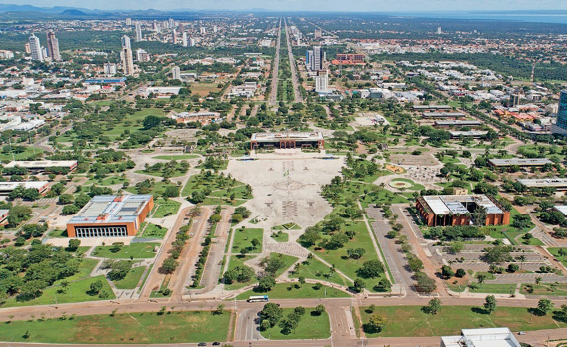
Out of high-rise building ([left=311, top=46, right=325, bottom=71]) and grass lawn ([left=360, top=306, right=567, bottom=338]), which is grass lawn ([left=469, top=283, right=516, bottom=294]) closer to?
grass lawn ([left=360, top=306, right=567, bottom=338])

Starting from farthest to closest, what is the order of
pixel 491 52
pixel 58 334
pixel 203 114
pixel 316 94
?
pixel 491 52 < pixel 316 94 < pixel 203 114 < pixel 58 334

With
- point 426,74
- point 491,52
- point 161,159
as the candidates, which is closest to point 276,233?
point 161,159

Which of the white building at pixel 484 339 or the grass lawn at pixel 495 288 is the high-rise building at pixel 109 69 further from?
the white building at pixel 484 339

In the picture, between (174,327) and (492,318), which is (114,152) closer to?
(174,327)

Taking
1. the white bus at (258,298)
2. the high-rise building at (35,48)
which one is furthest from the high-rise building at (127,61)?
the white bus at (258,298)

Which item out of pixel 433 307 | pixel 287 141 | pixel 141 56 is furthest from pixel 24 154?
pixel 141 56

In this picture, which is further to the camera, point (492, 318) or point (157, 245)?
point (157, 245)

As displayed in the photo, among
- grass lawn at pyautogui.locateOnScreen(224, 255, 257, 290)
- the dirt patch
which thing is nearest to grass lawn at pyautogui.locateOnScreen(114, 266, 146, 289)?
grass lawn at pyautogui.locateOnScreen(224, 255, 257, 290)
